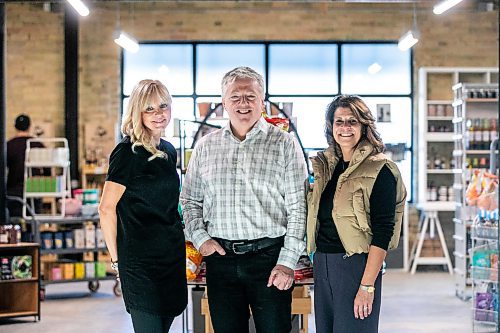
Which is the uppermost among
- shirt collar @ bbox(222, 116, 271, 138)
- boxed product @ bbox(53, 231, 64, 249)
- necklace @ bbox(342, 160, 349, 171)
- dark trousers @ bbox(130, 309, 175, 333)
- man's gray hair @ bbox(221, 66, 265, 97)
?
man's gray hair @ bbox(221, 66, 265, 97)

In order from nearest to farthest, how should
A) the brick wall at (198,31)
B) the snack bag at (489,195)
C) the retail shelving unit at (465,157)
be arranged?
1. the snack bag at (489,195)
2. the retail shelving unit at (465,157)
3. the brick wall at (198,31)

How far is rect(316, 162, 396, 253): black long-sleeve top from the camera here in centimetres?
369

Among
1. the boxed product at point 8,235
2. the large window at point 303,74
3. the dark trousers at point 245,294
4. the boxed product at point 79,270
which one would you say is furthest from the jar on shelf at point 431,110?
the dark trousers at point 245,294

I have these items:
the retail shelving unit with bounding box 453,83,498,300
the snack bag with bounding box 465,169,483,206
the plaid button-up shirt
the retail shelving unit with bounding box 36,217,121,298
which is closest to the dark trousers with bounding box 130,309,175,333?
the plaid button-up shirt

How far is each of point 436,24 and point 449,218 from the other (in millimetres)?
3073

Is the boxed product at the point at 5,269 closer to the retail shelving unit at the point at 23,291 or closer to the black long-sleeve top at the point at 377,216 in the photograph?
the retail shelving unit at the point at 23,291

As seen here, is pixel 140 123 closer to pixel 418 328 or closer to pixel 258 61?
pixel 418 328

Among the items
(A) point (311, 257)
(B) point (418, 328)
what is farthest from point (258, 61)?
(A) point (311, 257)

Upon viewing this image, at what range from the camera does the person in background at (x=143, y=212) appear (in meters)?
3.69

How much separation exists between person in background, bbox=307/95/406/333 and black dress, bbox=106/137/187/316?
24.6 inches

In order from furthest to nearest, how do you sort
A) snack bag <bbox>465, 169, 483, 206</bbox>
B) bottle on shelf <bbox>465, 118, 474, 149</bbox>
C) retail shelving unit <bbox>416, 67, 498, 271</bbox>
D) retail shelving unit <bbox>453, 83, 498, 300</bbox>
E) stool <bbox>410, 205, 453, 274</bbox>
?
retail shelving unit <bbox>416, 67, 498, 271</bbox>, stool <bbox>410, 205, 453, 274</bbox>, bottle on shelf <bbox>465, 118, 474, 149</bbox>, retail shelving unit <bbox>453, 83, 498, 300</bbox>, snack bag <bbox>465, 169, 483, 206</bbox>

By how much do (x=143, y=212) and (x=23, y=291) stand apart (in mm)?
5544

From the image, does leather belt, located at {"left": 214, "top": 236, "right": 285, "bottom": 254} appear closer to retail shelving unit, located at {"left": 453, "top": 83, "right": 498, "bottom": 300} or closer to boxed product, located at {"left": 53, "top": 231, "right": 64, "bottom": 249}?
retail shelving unit, located at {"left": 453, "top": 83, "right": 498, "bottom": 300}

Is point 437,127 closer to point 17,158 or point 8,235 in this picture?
point 17,158
